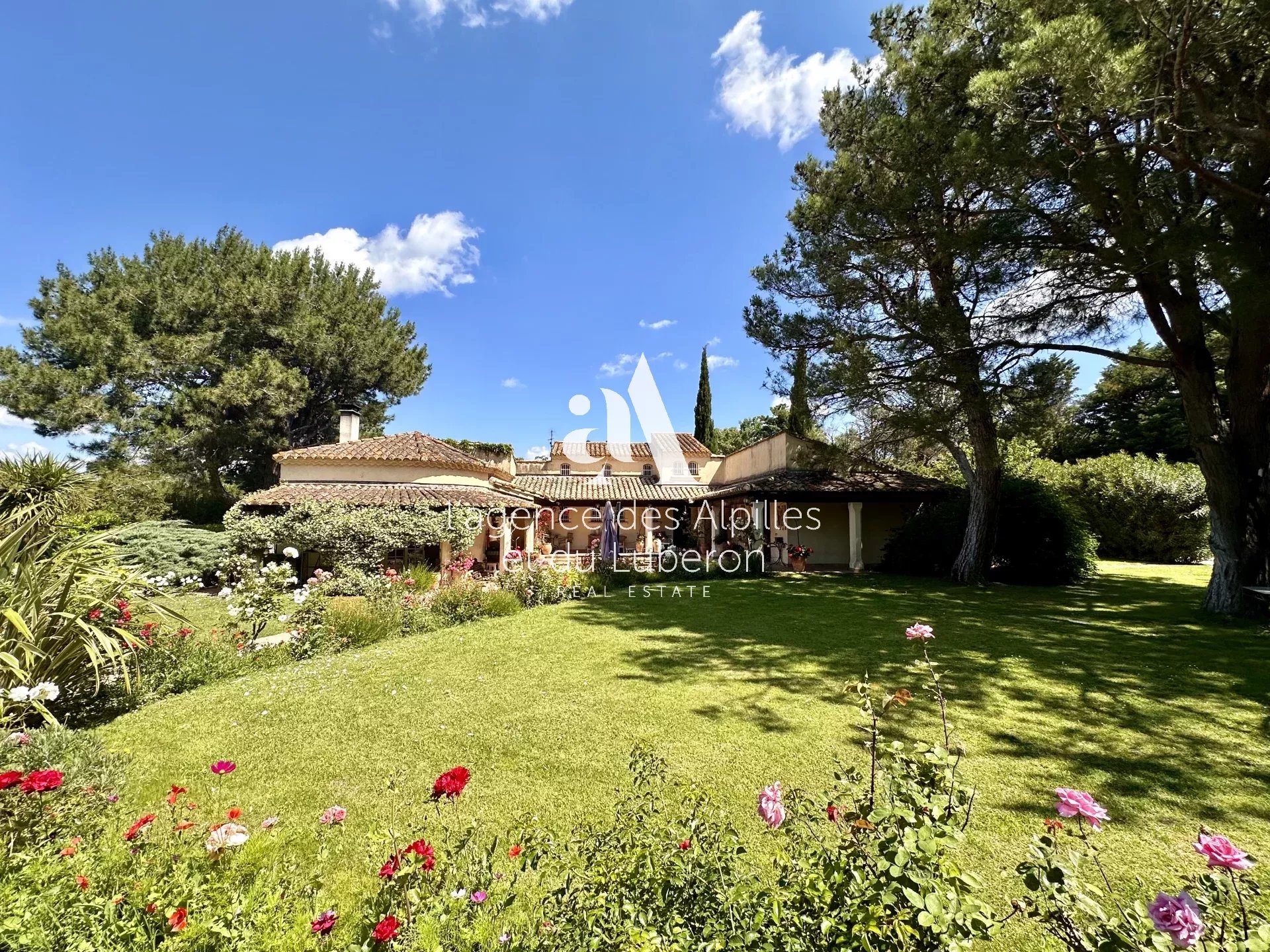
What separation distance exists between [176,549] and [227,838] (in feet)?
64.9

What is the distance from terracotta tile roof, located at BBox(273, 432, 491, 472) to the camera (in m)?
20.0

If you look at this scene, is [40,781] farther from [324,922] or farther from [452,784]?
[452,784]

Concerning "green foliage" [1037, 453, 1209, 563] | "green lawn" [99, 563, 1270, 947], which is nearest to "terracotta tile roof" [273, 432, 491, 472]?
"green lawn" [99, 563, 1270, 947]

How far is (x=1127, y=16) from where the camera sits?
24.3ft

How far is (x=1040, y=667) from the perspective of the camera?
751 centimetres

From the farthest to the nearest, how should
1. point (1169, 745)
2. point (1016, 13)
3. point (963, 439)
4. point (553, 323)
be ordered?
point (553, 323), point (963, 439), point (1016, 13), point (1169, 745)

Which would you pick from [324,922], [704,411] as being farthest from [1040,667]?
[704,411]

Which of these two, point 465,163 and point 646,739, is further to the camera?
point 465,163

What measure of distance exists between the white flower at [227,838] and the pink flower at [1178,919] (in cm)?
349

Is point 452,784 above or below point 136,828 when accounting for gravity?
above

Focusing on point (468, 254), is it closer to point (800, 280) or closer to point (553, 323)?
point (553, 323)

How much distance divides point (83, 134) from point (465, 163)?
9.88 metres

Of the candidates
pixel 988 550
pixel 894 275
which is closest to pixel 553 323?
pixel 894 275

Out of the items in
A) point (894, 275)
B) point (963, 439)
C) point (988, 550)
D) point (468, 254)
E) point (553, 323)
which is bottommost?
point (988, 550)
